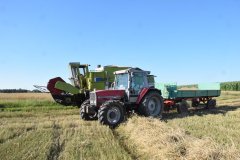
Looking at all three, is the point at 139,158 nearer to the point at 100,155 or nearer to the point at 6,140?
the point at 100,155

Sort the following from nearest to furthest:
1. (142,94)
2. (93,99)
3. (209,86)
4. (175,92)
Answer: (93,99)
(142,94)
(175,92)
(209,86)

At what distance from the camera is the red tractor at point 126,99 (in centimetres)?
1294

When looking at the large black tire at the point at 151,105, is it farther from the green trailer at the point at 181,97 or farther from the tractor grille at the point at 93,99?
the green trailer at the point at 181,97

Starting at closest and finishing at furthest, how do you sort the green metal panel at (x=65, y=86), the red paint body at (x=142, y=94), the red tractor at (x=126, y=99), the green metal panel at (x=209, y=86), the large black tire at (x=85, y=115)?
the red tractor at (x=126, y=99)
the red paint body at (x=142, y=94)
the large black tire at (x=85, y=115)
the green metal panel at (x=65, y=86)
the green metal panel at (x=209, y=86)

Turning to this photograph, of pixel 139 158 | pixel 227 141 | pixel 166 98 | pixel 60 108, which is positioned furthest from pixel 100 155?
pixel 60 108

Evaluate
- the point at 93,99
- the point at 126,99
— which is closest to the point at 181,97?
the point at 126,99

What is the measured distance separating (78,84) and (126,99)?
6.01 meters

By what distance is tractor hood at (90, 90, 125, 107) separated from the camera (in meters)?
13.5

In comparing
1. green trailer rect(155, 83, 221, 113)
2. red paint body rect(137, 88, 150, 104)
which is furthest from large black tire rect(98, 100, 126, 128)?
green trailer rect(155, 83, 221, 113)

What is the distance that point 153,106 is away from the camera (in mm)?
14719

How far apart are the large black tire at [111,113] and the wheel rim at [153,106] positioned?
5.87ft

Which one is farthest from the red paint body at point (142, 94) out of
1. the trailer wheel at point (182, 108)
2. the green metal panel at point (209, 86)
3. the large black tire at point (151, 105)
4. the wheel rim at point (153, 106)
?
the green metal panel at point (209, 86)

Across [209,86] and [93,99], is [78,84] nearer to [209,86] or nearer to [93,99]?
[93,99]

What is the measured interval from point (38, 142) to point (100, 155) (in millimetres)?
2421
